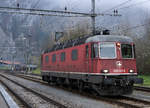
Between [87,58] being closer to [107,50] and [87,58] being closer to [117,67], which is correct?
[107,50]

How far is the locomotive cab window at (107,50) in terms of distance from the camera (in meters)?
14.1

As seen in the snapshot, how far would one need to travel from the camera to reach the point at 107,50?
46.8ft

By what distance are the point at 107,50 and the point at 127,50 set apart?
1326 mm

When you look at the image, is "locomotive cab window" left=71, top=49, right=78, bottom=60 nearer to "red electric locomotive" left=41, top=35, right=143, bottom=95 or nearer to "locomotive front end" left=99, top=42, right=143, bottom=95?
"red electric locomotive" left=41, top=35, right=143, bottom=95

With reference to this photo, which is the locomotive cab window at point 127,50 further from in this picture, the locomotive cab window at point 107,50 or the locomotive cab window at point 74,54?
the locomotive cab window at point 74,54

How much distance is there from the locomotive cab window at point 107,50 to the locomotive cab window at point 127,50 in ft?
Result: 1.93

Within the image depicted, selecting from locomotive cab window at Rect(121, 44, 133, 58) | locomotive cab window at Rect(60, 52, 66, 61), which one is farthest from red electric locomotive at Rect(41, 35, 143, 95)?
locomotive cab window at Rect(60, 52, 66, 61)

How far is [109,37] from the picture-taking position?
14.6 meters

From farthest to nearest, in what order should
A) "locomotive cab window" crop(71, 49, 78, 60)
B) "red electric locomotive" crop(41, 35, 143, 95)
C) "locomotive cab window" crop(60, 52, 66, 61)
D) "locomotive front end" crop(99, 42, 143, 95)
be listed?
"locomotive cab window" crop(60, 52, 66, 61) → "locomotive cab window" crop(71, 49, 78, 60) → "red electric locomotive" crop(41, 35, 143, 95) → "locomotive front end" crop(99, 42, 143, 95)

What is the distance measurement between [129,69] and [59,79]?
861cm

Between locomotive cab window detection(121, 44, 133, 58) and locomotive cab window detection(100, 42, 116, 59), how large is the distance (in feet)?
1.93

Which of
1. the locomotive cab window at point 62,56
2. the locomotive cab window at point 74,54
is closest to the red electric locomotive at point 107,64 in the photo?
the locomotive cab window at point 74,54

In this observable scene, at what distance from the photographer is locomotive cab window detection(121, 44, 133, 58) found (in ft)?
47.6

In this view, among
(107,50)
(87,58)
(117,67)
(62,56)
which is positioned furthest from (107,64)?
(62,56)
